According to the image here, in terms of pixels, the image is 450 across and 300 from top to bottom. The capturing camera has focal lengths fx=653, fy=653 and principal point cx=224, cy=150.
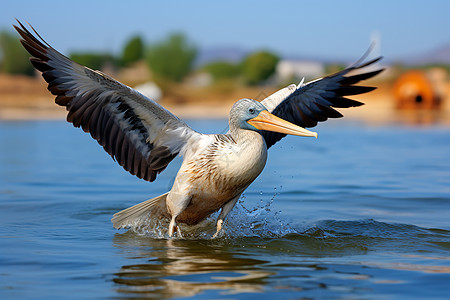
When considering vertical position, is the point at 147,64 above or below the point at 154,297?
above

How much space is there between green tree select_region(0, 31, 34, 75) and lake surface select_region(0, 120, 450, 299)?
40654mm

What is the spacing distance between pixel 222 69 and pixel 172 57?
8209 mm

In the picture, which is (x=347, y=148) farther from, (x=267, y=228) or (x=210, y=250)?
(x=210, y=250)

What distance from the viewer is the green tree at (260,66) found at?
58.2 metres

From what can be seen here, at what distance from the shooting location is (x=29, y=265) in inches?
188

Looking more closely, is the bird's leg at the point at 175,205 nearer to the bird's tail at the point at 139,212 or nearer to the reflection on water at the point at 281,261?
the reflection on water at the point at 281,261

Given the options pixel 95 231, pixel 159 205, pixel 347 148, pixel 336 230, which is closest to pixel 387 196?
pixel 336 230

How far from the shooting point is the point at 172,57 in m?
58.8

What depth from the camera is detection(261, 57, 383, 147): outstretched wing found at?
6.60 meters

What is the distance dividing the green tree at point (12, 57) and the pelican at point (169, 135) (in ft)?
148

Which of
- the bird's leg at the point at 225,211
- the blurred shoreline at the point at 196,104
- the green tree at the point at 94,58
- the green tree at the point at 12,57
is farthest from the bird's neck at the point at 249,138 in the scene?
the green tree at the point at 12,57

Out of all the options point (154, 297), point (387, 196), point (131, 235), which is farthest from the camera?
point (387, 196)

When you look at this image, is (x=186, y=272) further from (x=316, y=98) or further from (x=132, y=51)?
(x=132, y=51)

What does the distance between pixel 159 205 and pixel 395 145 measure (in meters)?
10.3
